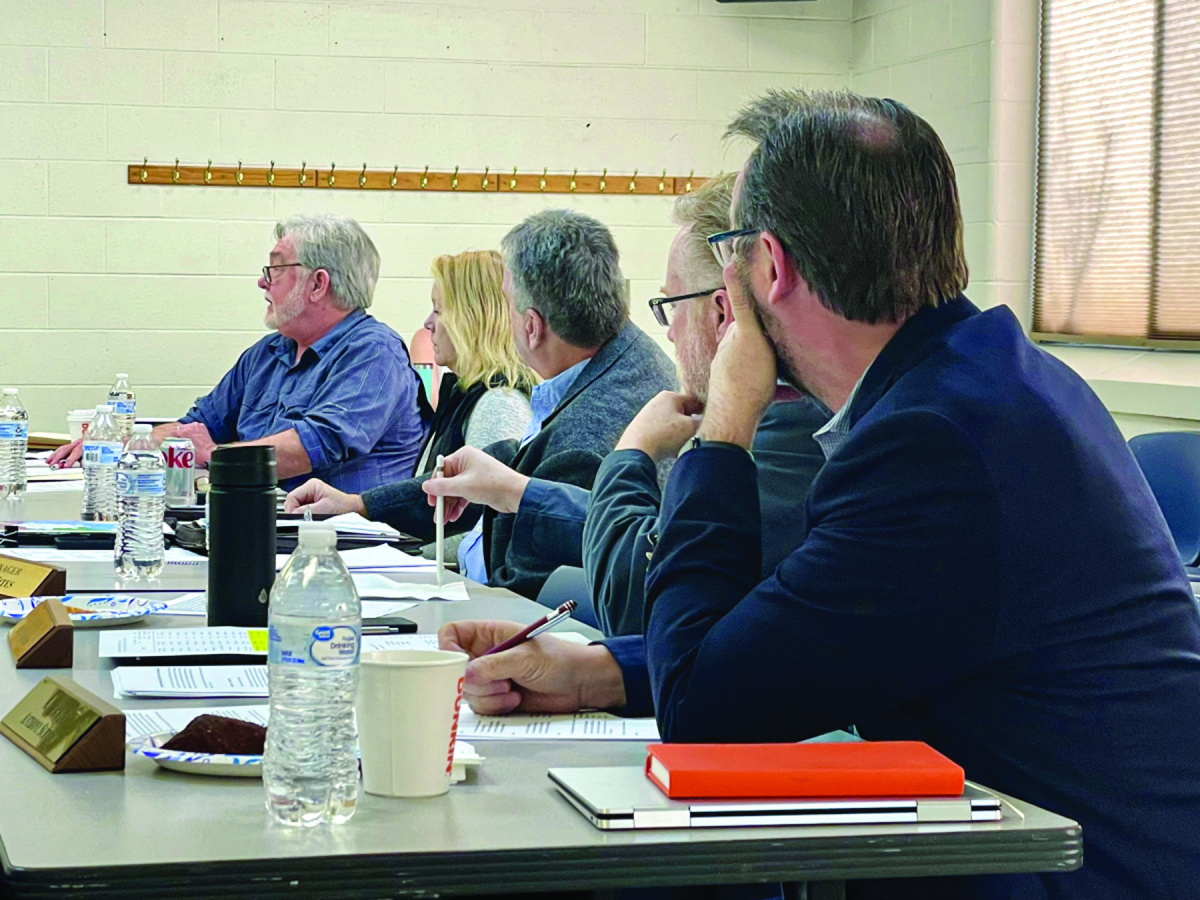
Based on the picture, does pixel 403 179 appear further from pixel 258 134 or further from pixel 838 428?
pixel 838 428

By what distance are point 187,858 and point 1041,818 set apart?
1.88 ft

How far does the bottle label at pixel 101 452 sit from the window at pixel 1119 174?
3.01 metres

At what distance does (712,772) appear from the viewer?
39.0 inches

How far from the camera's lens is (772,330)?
1.49 m

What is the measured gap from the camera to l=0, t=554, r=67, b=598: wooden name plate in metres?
1.89

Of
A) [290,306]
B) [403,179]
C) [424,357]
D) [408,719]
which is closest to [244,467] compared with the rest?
[408,719]

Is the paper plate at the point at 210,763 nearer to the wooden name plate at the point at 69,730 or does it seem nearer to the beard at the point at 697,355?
the wooden name plate at the point at 69,730

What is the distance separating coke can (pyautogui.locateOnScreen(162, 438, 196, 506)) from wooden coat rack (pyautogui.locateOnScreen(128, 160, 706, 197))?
2.44 meters

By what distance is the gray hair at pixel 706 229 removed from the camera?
1.98 metres

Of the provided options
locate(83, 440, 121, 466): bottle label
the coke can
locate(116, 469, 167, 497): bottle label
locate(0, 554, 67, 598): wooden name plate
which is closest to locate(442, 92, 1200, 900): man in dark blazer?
locate(0, 554, 67, 598): wooden name plate

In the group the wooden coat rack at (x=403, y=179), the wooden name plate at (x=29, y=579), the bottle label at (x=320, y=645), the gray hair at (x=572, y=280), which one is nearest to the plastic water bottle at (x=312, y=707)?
the bottle label at (x=320, y=645)

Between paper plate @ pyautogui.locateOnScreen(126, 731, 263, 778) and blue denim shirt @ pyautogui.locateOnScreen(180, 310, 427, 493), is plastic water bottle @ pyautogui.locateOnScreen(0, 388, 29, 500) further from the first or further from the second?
paper plate @ pyautogui.locateOnScreen(126, 731, 263, 778)

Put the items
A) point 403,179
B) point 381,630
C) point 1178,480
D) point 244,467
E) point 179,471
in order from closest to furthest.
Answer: point 244,467 → point 381,630 → point 179,471 → point 1178,480 → point 403,179

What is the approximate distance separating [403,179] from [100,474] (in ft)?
9.10
